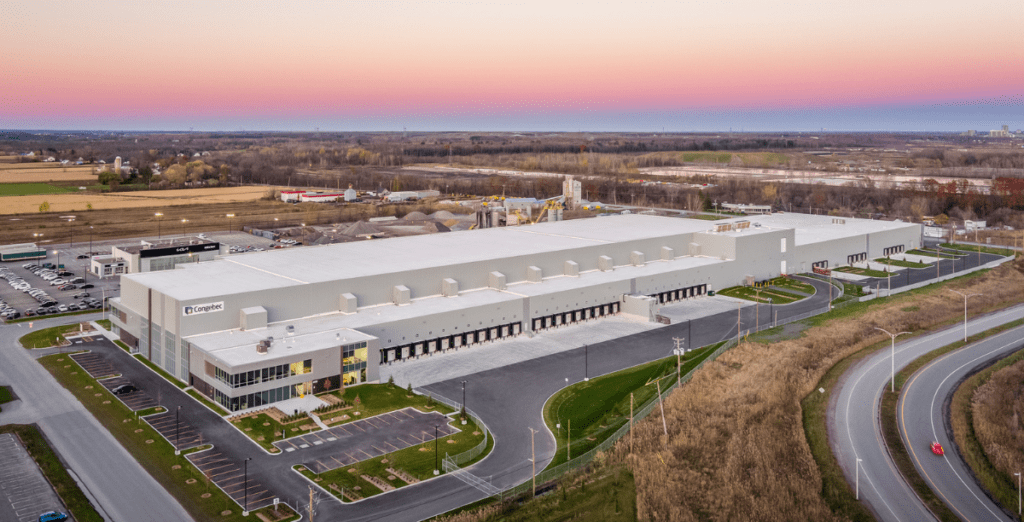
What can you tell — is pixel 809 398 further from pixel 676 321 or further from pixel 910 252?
pixel 910 252

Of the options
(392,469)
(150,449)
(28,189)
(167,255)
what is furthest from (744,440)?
(28,189)

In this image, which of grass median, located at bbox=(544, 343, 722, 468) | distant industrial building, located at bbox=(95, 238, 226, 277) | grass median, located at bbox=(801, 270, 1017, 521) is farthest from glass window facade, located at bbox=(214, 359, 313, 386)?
grass median, located at bbox=(801, 270, 1017, 521)

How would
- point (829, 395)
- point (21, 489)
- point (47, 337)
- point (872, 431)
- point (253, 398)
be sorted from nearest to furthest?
point (21, 489), point (872, 431), point (253, 398), point (829, 395), point (47, 337)

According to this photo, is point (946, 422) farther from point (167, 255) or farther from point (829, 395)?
point (167, 255)

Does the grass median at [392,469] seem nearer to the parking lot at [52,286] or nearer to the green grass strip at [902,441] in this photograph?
the green grass strip at [902,441]

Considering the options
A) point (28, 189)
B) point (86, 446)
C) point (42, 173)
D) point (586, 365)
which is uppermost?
point (42, 173)

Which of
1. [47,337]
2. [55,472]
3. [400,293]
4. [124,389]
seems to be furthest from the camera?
[400,293]

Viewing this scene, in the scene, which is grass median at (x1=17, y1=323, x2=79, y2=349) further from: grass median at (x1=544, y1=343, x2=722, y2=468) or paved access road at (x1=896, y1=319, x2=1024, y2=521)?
paved access road at (x1=896, y1=319, x2=1024, y2=521)
